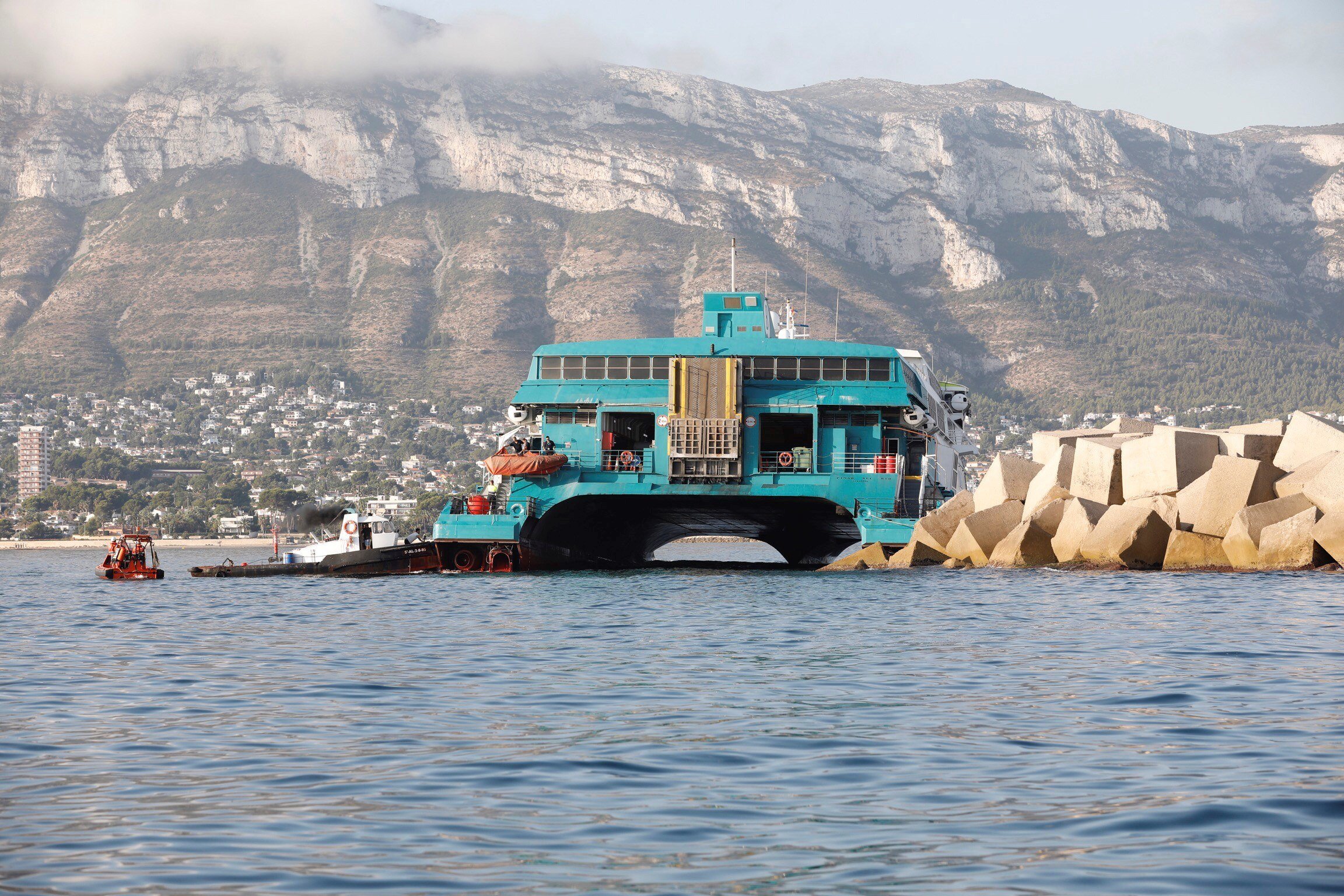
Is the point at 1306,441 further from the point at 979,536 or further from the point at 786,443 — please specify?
the point at 786,443

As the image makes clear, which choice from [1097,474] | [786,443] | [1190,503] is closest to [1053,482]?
[1097,474]

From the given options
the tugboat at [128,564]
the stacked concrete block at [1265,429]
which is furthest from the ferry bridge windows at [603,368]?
the stacked concrete block at [1265,429]

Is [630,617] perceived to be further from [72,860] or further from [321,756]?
[72,860]

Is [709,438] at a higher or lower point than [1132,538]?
higher

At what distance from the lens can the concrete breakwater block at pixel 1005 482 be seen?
46.2m

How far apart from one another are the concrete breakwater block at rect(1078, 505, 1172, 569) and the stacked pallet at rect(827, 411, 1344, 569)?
4 centimetres

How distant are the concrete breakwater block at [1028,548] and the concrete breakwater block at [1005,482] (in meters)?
3.71

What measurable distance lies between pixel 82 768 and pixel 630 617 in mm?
17004

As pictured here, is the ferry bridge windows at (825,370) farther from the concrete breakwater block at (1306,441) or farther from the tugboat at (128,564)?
the tugboat at (128,564)

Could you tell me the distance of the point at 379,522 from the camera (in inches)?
2045

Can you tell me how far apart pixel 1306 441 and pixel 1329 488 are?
14.6 feet

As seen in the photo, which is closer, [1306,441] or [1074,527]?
[1306,441]

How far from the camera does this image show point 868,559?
4697 centimetres

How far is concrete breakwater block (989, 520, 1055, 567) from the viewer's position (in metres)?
41.3
